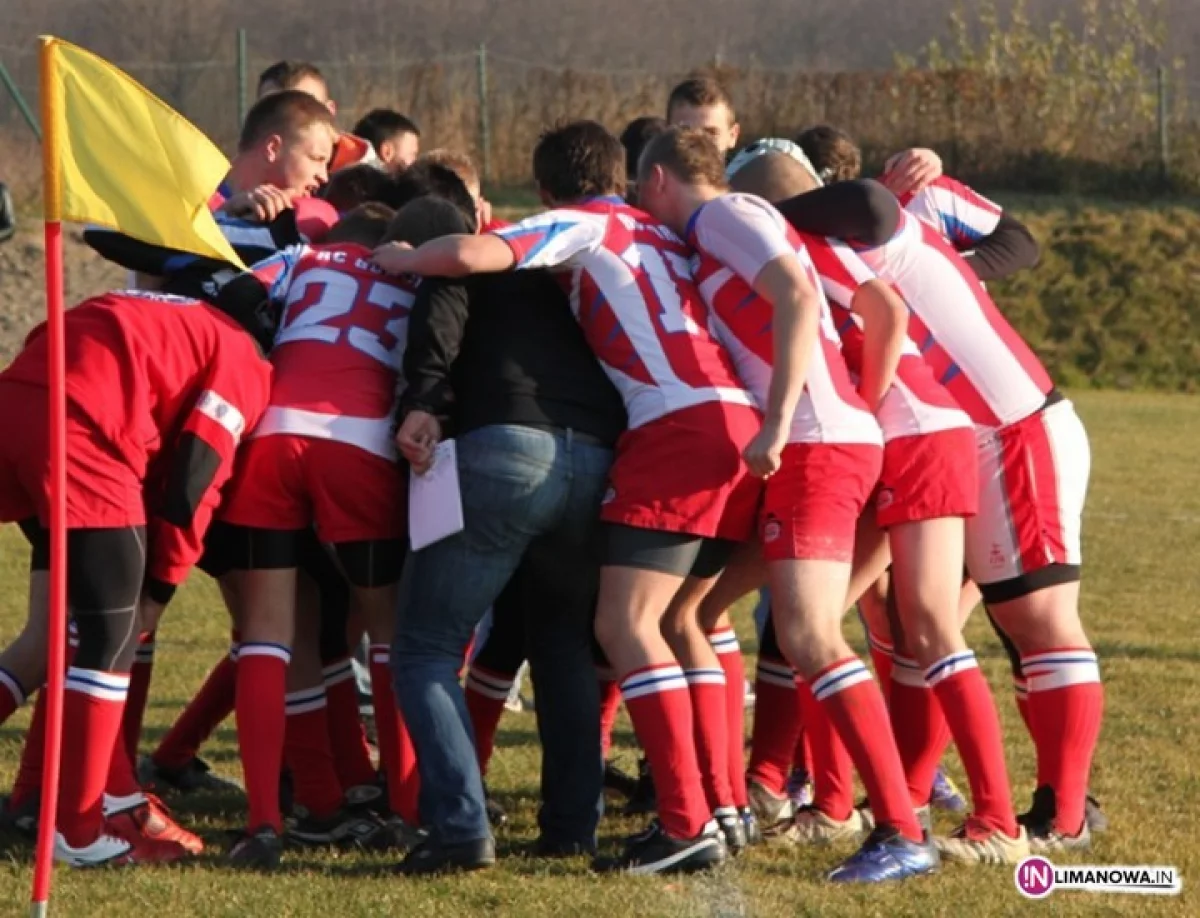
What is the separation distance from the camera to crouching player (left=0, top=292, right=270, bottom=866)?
4.99 metres

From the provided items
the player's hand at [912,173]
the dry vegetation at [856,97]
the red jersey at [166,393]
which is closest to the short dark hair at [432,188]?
the red jersey at [166,393]

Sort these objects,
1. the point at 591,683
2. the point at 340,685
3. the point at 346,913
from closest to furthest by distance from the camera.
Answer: the point at 346,913
the point at 591,683
the point at 340,685

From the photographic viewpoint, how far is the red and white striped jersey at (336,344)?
5.31m

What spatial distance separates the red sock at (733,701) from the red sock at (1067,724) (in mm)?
811

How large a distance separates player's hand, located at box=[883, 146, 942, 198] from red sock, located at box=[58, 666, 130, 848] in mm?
2623

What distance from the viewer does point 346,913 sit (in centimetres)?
464

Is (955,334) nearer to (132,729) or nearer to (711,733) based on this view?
(711,733)

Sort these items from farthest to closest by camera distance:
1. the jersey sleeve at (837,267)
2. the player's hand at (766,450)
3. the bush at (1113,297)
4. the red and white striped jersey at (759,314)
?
the bush at (1113,297) → the jersey sleeve at (837,267) → the red and white striped jersey at (759,314) → the player's hand at (766,450)

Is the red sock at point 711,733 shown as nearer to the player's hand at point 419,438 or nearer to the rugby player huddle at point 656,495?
the rugby player huddle at point 656,495

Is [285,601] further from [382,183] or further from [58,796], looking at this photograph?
[382,183]

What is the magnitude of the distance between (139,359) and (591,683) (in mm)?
1445

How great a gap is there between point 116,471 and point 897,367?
2.01 metres

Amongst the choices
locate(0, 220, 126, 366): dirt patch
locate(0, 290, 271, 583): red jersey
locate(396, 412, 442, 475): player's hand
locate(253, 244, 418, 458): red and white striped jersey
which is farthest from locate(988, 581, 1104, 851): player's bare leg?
locate(0, 220, 126, 366): dirt patch

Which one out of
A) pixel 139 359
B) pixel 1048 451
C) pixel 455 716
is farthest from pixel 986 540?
pixel 139 359
